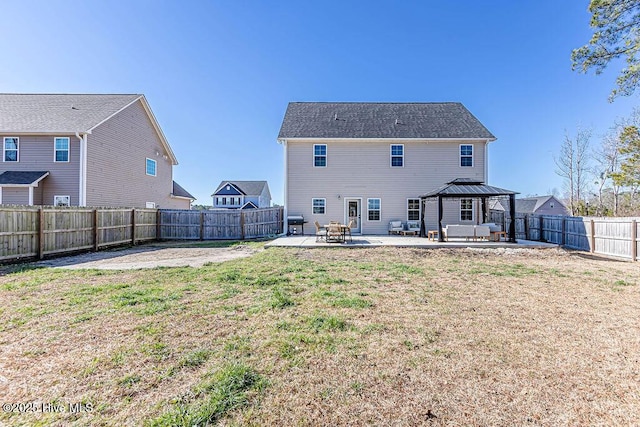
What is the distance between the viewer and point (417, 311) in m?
4.37

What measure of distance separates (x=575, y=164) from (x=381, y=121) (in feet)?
74.9

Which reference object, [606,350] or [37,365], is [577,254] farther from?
[37,365]

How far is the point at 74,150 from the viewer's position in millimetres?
14883

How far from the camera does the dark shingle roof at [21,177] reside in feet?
45.6

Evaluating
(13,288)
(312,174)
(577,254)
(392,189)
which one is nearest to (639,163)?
Answer: (577,254)

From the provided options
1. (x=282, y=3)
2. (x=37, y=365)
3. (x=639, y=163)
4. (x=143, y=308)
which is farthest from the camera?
(x=639, y=163)

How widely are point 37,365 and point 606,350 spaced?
20.2ft

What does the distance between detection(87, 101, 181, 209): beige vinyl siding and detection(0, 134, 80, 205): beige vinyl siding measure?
809 mm

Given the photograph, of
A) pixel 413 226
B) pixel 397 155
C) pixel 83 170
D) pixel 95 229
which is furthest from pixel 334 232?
pixel 83 170

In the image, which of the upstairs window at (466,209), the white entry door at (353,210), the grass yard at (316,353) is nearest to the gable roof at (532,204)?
the upstairs window at (466,209)

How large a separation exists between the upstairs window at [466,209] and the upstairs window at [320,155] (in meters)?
8.58

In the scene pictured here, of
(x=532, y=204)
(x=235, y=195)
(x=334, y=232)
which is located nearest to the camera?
(x=334, y=232)

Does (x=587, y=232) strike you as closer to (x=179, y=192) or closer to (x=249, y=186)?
(x=179, y=192)

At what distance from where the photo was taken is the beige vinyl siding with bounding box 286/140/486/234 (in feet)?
54.3
